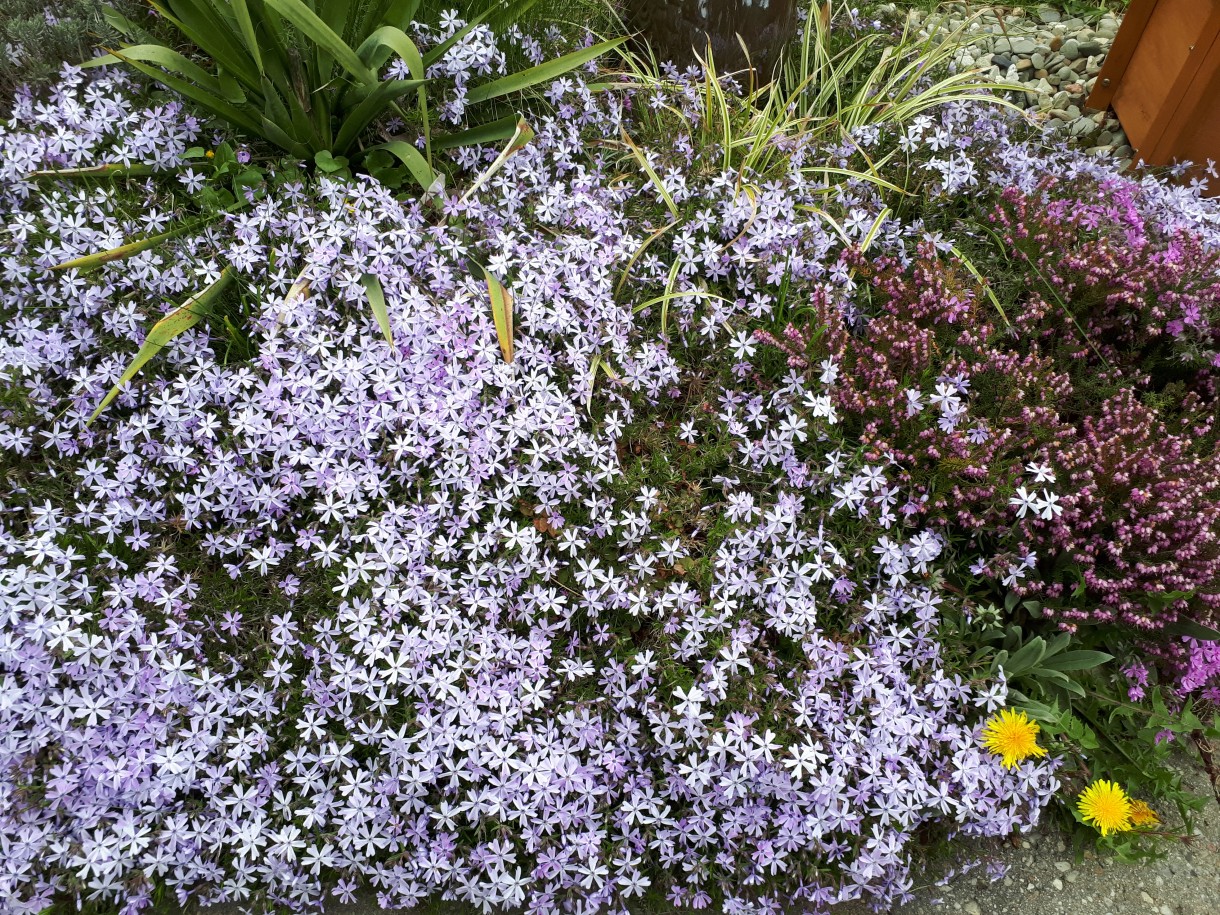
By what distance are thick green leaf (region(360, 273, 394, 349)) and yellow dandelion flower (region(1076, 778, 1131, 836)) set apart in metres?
2.47

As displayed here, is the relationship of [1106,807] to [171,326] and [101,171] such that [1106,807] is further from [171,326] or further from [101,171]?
[101,171]

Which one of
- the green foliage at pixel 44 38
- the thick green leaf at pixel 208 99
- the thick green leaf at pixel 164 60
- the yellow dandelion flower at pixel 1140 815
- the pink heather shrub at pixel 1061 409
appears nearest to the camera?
the yellow dandelion flower at pixel 1140 815

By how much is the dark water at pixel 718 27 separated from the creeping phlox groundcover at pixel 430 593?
1.85m

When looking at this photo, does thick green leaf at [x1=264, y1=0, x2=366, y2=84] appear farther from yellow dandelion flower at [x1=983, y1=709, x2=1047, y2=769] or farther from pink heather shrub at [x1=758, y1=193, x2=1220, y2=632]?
yellow dandelion flower at [x1=983, y1=709, x2=1047, y2=769]

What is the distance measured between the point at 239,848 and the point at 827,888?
159cm

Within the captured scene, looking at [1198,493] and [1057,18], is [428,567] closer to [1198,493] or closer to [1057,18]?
[1198,493]

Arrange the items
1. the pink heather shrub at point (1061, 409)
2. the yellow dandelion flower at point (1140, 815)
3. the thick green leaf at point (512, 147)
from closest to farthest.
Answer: the yellow dandelion flower at point (1140, 815)
the pink heather shrub at point (1061, 409)
the thick green leaf at point (512, 147)

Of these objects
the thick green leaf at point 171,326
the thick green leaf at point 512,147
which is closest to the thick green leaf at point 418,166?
the thick green leaf at point 512,147

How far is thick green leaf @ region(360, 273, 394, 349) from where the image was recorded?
8.73ft

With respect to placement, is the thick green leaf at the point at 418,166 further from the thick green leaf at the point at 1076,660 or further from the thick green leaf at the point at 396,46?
the thick green leaf at the point at 1076,660

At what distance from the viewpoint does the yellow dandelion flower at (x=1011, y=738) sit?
2.38 m

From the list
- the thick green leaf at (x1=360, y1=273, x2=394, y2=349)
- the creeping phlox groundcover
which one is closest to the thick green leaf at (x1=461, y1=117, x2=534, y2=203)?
the creeping phlox groundcover

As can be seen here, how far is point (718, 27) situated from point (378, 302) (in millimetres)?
2593

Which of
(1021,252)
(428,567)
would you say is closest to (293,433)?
(428,567)
